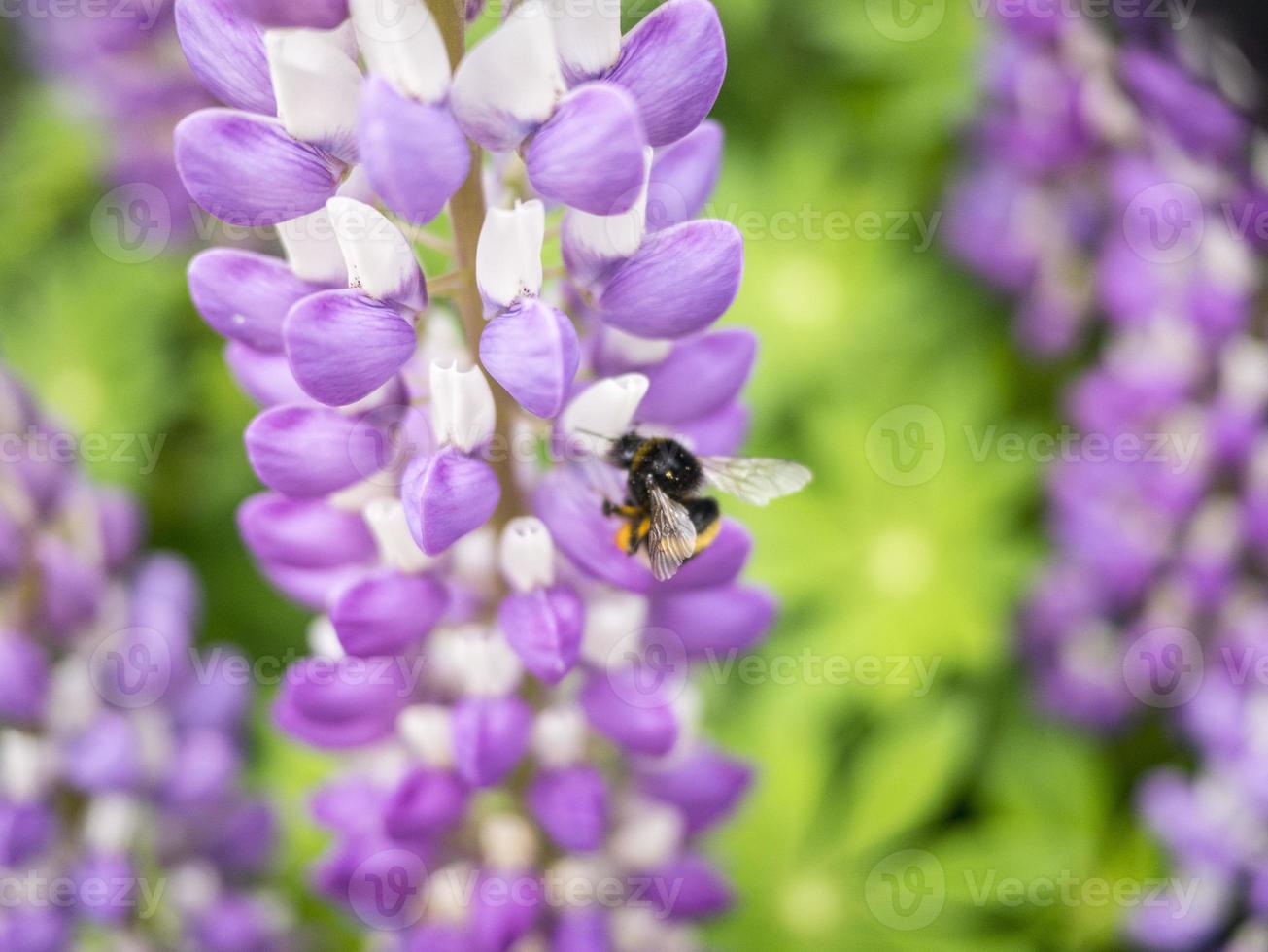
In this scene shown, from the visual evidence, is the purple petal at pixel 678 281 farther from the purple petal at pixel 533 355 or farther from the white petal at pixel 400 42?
the white petal at pixel 400 42

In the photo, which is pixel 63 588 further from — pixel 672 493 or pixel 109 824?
pixel 672 493

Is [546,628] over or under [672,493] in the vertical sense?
under

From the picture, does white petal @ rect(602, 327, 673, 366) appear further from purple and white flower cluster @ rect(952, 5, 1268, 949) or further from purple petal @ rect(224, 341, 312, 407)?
purple and white flower cluster @ rect(952, 5, 1268, 949)

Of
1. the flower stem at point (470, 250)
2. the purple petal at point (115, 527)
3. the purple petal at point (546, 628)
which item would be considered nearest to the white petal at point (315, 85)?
the flower stem at point (470, 250)

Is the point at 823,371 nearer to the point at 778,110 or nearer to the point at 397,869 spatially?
the point at 778,110

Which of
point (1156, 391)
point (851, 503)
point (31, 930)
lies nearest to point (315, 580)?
point (31, 930)

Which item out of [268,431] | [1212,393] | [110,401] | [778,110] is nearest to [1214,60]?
[1212,393]
